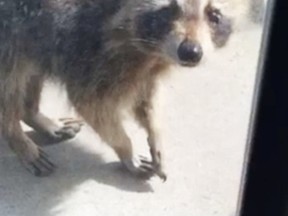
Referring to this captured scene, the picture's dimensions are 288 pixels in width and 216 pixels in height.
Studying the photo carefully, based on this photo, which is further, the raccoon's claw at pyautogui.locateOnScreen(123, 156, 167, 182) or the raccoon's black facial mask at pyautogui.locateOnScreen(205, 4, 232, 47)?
the raccoon's claw at pyautogui.locateOnScreen(123, 156, 167, 182)

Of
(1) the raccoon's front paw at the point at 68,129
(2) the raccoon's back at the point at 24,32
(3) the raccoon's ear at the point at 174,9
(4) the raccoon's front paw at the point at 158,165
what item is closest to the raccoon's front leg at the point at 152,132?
(4) the raccoon's front paw at the point at 158,165

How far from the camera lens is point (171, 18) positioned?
128 cm

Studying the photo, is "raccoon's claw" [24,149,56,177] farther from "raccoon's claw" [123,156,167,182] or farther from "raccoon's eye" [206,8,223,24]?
"raccoon's eye" [206,8,223,24]

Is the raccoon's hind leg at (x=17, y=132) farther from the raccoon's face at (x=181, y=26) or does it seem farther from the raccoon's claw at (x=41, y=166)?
the raccoon's face at (x=181, y=26)

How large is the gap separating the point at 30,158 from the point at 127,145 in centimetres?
19

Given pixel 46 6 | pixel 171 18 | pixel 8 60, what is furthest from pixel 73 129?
pixel 171 18

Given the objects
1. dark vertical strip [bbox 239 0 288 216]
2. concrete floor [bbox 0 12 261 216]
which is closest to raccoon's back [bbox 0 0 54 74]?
concrete floor [bbox 0 12 261 216]

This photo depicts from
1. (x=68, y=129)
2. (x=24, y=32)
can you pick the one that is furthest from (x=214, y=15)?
(x=68, y=129)

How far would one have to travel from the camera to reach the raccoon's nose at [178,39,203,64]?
1276 millimetres

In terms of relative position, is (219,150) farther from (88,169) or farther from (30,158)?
(30,158)

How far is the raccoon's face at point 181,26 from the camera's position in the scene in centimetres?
128

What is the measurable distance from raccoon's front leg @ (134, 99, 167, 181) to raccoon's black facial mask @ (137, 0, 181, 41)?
256mm

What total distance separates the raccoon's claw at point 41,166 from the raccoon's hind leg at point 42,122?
0.05 m

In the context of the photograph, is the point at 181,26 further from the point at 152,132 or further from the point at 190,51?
the point at 152,132
